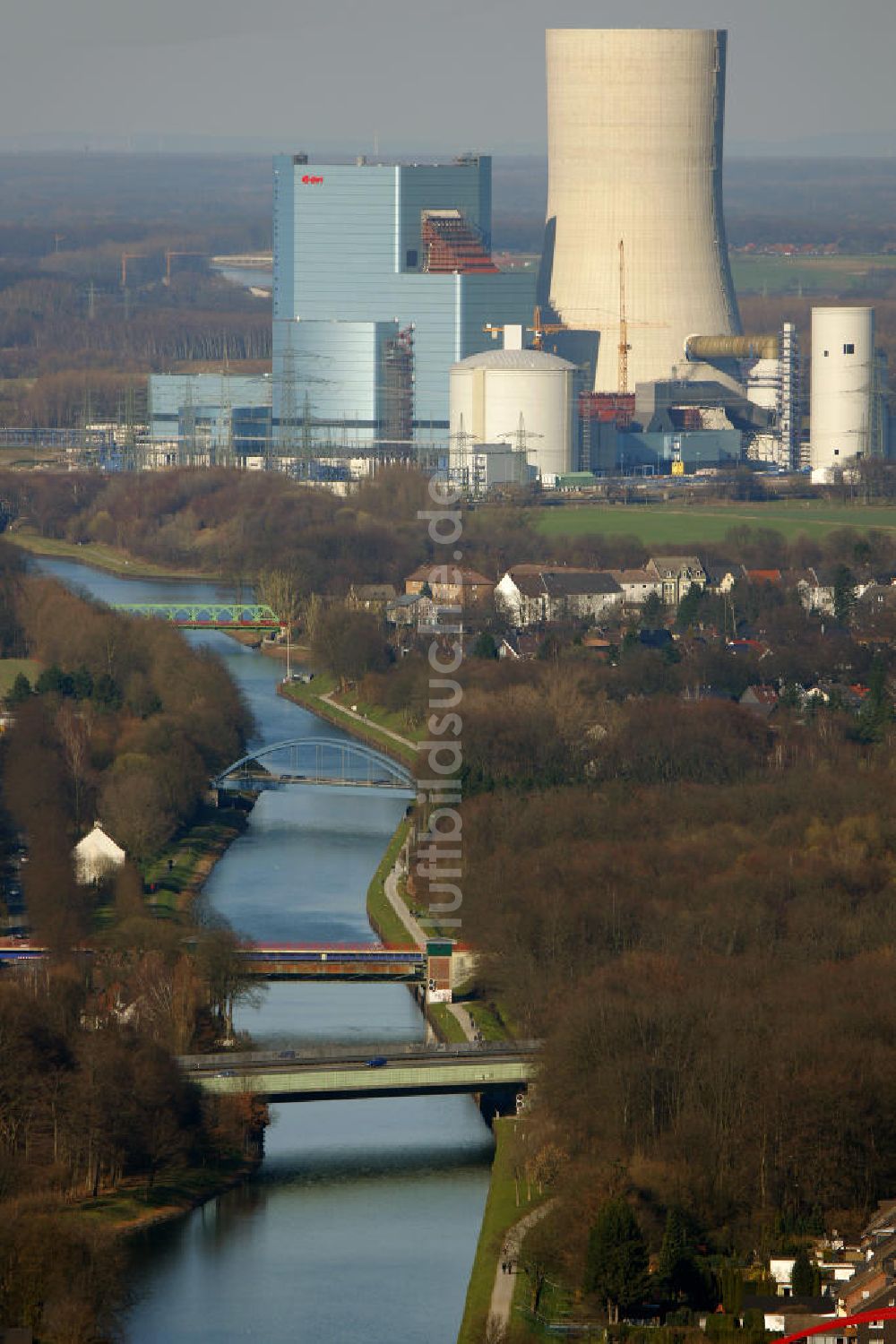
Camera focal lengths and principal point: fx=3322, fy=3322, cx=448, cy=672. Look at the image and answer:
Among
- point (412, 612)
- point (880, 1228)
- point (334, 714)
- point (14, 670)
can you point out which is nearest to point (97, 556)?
point (412, 612)

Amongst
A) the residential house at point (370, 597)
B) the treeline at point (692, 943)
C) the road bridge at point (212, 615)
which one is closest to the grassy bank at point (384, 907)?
the treeline at point (692, 943)

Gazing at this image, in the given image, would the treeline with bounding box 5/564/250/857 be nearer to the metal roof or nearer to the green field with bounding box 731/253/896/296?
the metal roof

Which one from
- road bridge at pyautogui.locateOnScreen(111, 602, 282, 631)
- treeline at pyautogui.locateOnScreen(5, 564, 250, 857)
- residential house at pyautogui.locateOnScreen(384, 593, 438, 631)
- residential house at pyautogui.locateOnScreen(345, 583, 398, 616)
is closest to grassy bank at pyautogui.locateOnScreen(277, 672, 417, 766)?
treeline at pyautogui.locateOnScreen(5, 564, 250, 857)

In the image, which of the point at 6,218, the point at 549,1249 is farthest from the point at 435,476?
the point at 6,218

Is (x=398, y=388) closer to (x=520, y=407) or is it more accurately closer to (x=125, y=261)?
(x=520, y=407)

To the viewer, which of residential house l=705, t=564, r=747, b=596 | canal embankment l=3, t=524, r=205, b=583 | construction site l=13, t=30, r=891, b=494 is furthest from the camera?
construction site l=13, t=30, r=891, b=494

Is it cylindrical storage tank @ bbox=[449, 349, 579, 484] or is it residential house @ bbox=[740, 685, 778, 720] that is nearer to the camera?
residential house @ bbox=[740, 685, 778, 720]
